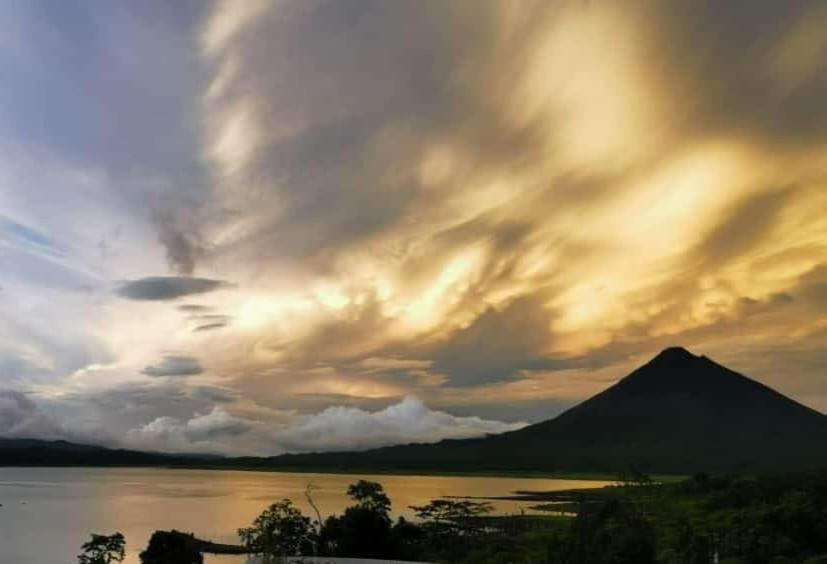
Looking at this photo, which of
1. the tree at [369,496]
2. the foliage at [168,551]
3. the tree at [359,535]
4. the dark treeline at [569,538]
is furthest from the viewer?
the tree at [369,496]

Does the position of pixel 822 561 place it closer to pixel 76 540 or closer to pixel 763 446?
pixel 76 540

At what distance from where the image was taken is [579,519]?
32094 mm

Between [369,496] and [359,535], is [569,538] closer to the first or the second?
[359,535]

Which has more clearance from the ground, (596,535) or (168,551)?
(596,535)

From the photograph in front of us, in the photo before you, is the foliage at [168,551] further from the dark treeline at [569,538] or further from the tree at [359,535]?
the tree at [359,535]

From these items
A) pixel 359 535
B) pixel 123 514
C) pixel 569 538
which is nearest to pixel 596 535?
pixel 569 538

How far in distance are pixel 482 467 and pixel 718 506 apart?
139 metres

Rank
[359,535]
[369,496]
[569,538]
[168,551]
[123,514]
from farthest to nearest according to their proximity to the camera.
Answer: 1. [123,514]
2. [369,496]
3. [359,535]
4. [168,551]
5. [569,538]

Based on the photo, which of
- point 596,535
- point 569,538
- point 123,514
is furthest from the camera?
point 123,514

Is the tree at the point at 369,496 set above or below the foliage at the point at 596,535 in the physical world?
above

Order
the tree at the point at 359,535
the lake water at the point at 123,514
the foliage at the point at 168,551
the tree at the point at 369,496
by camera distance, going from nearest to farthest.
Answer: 1. the foliage at the point at 168,551
2. the tree at the point at 359,535
3. the tree at the point at 369,496
4. the lake water at the point at 123,514

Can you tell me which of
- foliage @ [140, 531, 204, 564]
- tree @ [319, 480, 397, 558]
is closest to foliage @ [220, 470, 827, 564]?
tree @ [319, 480, 397, 558]

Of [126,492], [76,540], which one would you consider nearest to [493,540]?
[76,540]

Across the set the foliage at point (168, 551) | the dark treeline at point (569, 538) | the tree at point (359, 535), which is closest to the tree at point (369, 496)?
the dark treeline at point (569, 538)
